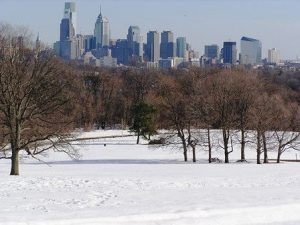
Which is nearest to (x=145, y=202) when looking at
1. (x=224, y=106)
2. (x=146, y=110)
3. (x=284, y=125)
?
(x=224, y=106)

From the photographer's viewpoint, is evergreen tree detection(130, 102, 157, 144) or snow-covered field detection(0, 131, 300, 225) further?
evergreen tree detection(130, 102, 157, 144)

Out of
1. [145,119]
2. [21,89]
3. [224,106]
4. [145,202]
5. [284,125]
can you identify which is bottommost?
[145,202]

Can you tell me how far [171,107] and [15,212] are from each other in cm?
3267

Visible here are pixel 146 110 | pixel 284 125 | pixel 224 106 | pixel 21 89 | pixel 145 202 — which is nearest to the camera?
pixel 145 202

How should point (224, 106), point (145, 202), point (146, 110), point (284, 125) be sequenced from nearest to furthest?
point (145, 202)
point (224, 106)
point (284, 125)
point (146, 110)

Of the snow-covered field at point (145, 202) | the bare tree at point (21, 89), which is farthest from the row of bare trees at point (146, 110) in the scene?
the snow-covered field at point (145, 202)

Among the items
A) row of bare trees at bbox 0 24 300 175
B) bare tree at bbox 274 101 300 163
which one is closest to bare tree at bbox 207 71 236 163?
row of bare trees at bbox 0 24 300 175

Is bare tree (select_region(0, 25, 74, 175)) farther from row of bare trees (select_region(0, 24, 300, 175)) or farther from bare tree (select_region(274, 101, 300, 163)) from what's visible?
bare tree (select_region(274, 101, 300, 163))

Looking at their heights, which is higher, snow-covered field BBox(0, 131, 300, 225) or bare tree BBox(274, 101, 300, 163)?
bare tree BBox(274, 101, 300, 163)

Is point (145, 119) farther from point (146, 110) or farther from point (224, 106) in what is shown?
point (224, 106)

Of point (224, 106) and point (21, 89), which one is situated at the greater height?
point (21, 89)

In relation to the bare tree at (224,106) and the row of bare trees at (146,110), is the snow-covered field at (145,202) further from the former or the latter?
the bare tree at (224,106)

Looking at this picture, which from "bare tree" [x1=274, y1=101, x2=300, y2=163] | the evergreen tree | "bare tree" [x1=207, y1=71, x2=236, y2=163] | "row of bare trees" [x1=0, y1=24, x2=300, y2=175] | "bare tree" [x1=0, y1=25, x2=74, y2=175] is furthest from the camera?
the evergreen tree

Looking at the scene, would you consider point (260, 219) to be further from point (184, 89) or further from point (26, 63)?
point (184, 89)
